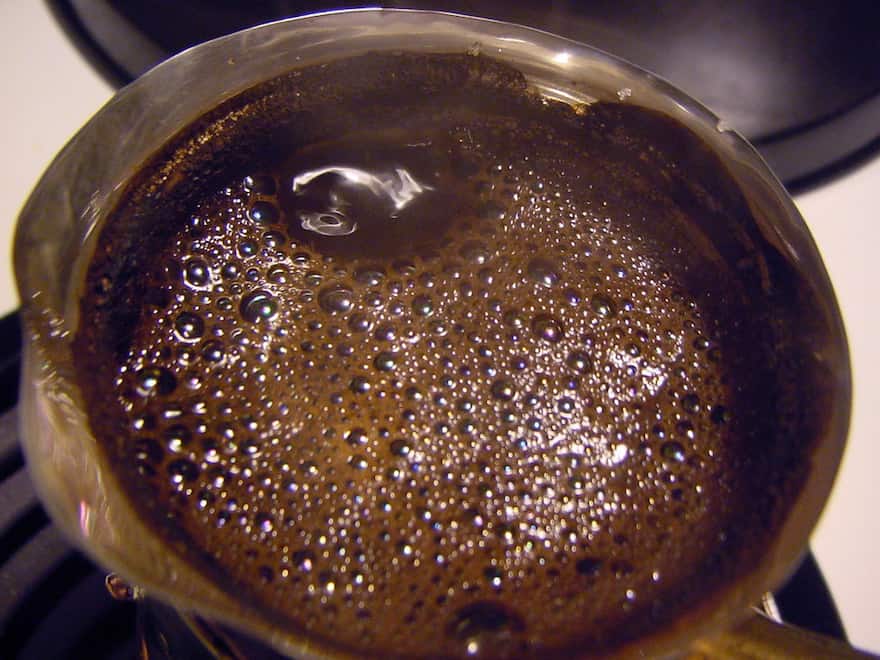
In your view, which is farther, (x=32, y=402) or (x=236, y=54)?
(x=236, y=54)

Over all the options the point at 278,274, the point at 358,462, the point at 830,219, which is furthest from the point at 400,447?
the point at 830,219

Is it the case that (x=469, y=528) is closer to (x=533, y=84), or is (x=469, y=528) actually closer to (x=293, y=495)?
(x=293, y=495)

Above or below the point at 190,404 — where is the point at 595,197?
above

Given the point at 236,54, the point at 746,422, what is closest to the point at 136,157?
the point at 236,54

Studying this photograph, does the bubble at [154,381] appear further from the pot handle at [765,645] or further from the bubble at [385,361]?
the pot handle at [765,645]

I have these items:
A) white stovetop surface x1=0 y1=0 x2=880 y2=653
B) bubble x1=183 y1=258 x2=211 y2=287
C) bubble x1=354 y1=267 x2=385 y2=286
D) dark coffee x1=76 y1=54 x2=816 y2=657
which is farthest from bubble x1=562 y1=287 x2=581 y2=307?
white stovetop surface x1=0 y1=0 x2=880 y2=653

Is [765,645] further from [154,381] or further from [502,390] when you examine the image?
[154,381]

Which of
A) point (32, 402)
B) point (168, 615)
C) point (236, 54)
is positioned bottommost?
point (168, 615)
